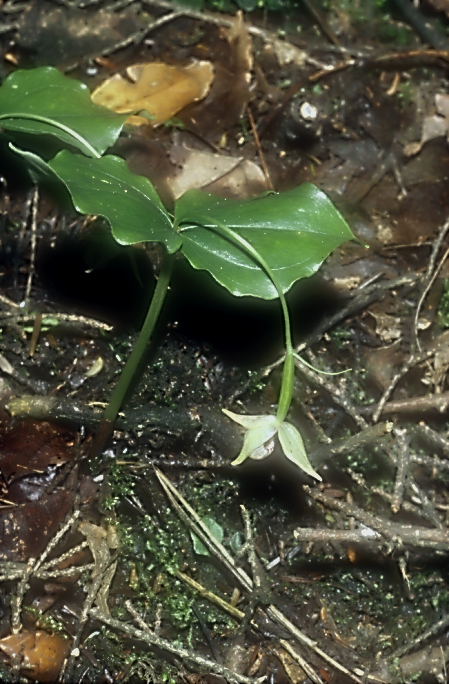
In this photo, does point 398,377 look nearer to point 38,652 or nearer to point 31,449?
point 31,449

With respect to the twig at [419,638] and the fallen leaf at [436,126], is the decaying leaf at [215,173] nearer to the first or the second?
the fallen leaf at [436,126]

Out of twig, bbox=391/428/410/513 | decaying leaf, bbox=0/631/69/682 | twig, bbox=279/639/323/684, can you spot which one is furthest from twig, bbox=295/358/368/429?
decaying leaf, bbox=0/631/69/682

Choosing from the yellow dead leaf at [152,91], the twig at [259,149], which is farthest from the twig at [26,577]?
the yellow dead leaf at [152,91]

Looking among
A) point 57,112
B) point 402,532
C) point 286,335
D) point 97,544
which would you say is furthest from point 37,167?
point 402,532

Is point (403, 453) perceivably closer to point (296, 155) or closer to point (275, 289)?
point (275, 289)

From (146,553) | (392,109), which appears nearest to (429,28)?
(392,109)

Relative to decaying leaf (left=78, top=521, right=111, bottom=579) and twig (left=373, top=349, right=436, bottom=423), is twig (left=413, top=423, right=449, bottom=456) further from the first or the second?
decaying leaf (left=78, top=521, right=111, bottom=579)
